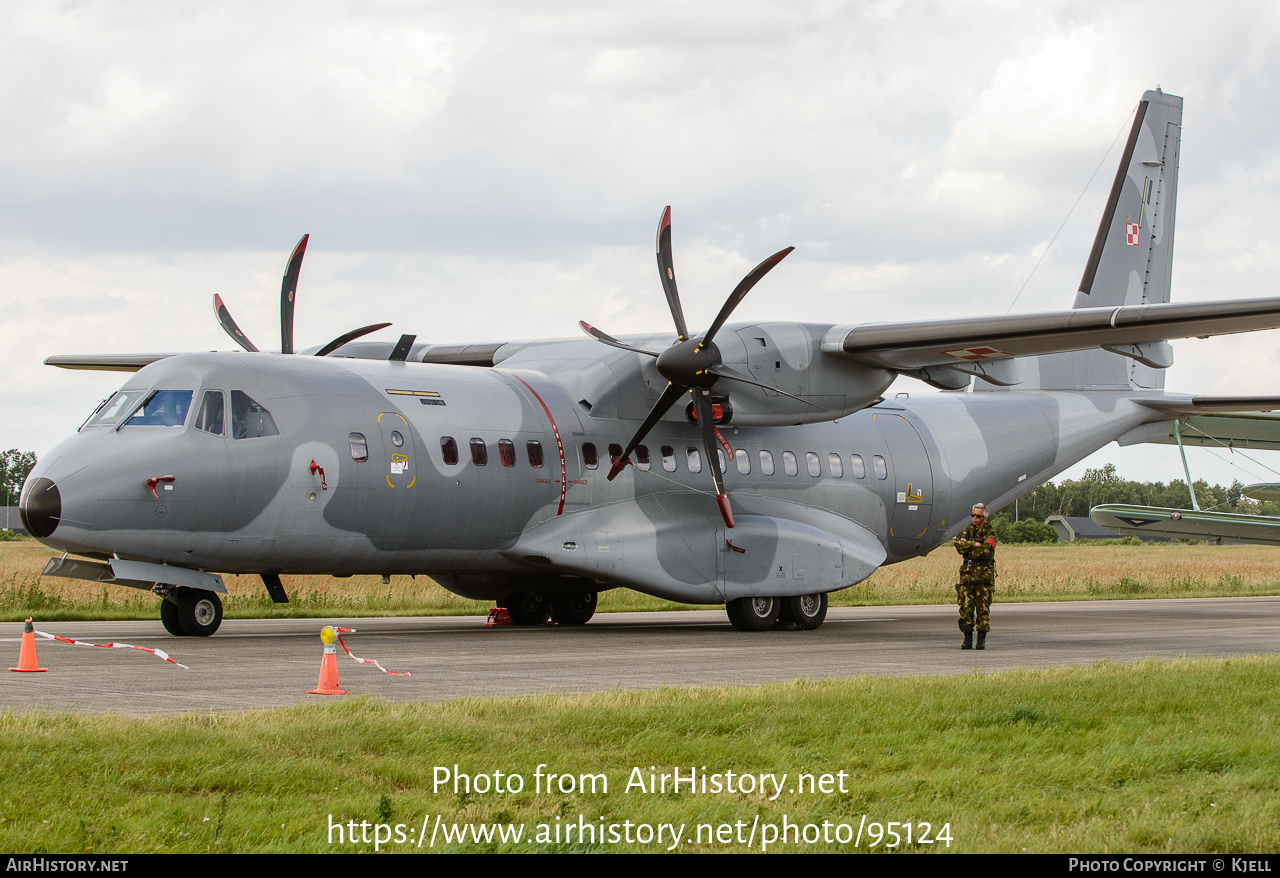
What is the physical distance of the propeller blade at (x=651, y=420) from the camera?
19.0m

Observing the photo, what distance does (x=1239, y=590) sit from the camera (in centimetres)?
3584

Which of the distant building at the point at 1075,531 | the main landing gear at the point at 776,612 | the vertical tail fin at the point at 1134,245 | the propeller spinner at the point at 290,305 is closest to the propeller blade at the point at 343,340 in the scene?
the propeller spinner at the point at 290,305

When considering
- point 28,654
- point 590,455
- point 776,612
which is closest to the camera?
point 28,654

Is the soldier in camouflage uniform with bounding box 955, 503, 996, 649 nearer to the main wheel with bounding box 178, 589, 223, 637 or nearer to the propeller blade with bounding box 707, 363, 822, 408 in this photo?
the propeller blade with bounding box 707, 363, 822, 408

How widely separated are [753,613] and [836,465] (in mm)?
3298

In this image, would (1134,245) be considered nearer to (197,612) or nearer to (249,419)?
(249,419)

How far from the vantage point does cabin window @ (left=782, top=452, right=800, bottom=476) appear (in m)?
21.4

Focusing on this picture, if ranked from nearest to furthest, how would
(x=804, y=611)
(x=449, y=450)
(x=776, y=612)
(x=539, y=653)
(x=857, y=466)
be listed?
(x=539, y=653), (x=449, y=450), (x=776, y=612), (x=804, y=611), (x=857, y=466)

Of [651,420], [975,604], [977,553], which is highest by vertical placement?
[651,420]

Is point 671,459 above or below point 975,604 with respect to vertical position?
above

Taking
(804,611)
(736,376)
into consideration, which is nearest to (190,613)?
(736,376)

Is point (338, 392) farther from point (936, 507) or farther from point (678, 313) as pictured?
point (936, 507)

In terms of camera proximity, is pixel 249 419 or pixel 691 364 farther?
pixel 691 364

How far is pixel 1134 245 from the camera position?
85.1 feet
